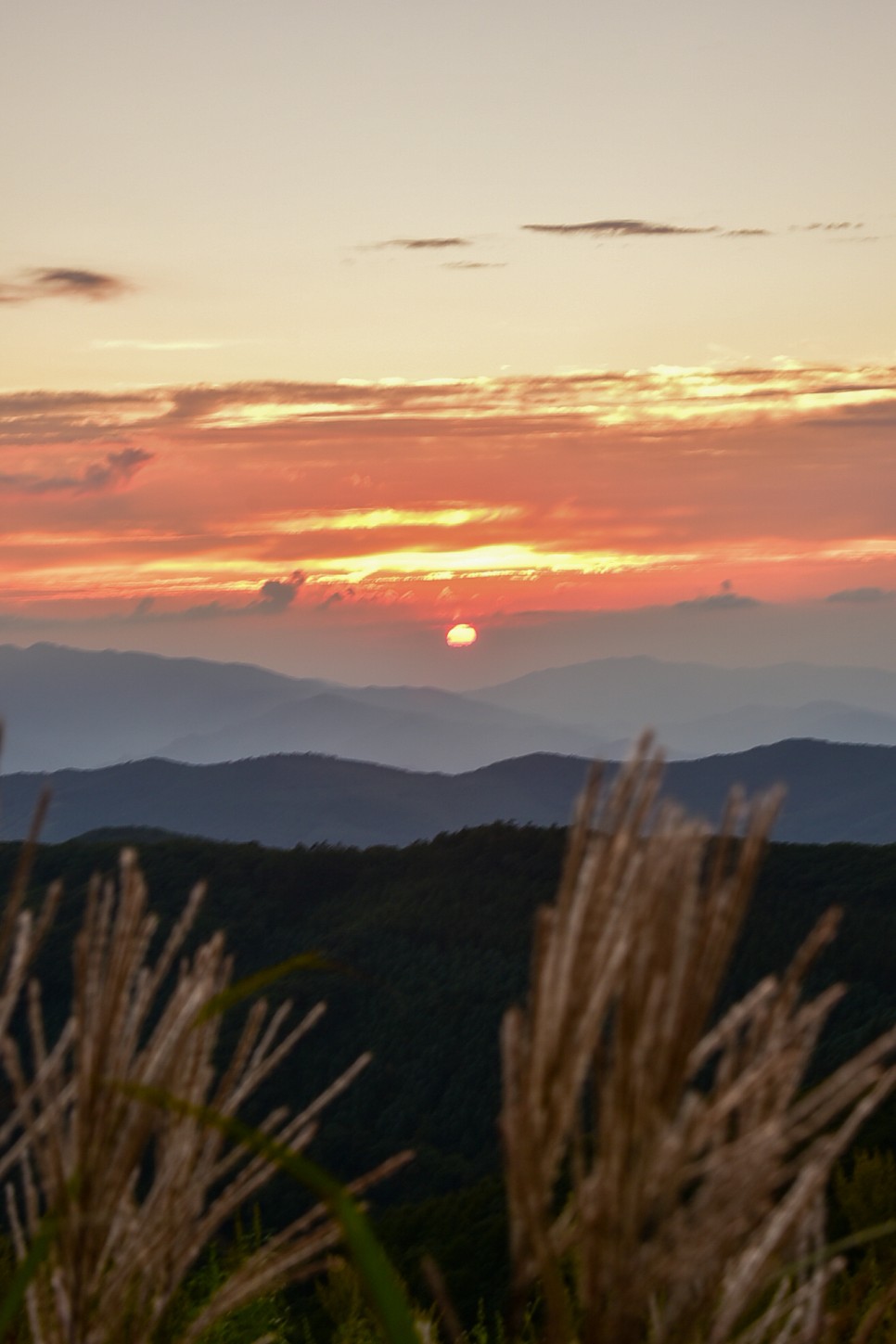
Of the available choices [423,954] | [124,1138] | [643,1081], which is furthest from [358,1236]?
[423,954]

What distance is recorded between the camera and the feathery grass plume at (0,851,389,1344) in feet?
9.52

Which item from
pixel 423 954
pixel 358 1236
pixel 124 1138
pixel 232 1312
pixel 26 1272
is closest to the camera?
pixel 358 1236

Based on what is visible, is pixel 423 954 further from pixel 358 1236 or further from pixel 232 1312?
pixel 358 1236

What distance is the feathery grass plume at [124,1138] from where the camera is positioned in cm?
290

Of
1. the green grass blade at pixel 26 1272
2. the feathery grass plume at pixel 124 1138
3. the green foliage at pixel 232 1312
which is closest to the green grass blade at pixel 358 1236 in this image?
the feathery grass plume at pixel 124 1138

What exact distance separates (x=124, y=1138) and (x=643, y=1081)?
1127 millimetres

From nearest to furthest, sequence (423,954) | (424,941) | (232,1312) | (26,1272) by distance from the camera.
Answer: (26,1272), (232,1312), (423,954), (424,941)

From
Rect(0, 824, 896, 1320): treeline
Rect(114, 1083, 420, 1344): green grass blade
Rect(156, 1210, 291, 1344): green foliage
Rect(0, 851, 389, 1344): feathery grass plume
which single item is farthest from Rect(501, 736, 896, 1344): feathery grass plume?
Rect(0, 824, 896, 1320): treeline

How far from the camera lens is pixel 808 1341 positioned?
10.0 ft

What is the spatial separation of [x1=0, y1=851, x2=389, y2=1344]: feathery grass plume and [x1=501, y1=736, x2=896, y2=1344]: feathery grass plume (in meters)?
0.48

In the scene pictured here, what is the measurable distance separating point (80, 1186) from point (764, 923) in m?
44.6

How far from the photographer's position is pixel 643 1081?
265cm

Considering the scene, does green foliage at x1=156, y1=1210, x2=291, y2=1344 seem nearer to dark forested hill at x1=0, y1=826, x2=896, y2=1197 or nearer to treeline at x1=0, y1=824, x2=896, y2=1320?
treeline at x1=0, y1=824, x2=896, y2=1320

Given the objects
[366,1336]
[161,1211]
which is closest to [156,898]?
[366,1336]
